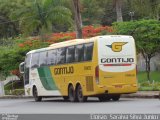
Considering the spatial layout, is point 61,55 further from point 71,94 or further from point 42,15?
point 42,15

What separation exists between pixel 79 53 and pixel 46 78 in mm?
4968

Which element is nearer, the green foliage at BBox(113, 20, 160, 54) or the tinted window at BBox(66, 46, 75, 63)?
the tinted window at BBox(66, 46, 75, 63)

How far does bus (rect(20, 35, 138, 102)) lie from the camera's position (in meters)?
26.0

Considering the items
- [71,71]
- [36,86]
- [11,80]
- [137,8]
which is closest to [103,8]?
[11,80]

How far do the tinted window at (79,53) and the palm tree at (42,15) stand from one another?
20.3 m

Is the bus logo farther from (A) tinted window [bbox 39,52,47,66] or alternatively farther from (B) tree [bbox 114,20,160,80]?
(B) tree [bbox 114,20,160,80]

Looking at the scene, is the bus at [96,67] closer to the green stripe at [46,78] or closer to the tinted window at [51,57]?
the tinted window at [51,57]

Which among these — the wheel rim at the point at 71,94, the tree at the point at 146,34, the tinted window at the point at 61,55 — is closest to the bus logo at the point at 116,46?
the tinted window at the point at 61,55

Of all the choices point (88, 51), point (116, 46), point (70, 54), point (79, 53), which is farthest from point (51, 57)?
point (116, 46)

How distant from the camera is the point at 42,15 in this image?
49.2 m

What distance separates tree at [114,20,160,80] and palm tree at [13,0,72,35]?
33.0 feet

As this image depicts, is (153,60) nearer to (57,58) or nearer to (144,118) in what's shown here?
(57,58)

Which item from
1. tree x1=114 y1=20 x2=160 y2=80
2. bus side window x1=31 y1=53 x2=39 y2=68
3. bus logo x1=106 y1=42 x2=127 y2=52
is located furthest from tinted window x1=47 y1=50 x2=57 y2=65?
tree x1=114 y1=20 x2=160 y2=80

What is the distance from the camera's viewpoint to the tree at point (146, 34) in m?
37.6
